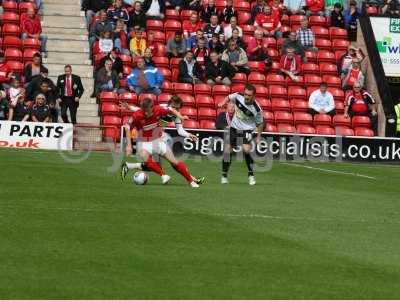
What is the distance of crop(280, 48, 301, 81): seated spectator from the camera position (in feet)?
118

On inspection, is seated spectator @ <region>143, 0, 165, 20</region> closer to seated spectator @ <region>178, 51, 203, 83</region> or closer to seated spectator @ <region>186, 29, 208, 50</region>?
seated spectator @ <region>186, 29, 208, 50</region>

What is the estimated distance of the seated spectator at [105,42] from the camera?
33.9m

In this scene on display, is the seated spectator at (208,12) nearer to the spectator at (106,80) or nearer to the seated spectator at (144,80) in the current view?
the seated spectator at (144,80)

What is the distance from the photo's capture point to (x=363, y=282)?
10.7 m

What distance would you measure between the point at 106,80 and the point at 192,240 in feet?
67.5

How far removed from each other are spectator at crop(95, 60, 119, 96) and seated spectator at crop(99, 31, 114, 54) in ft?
3.69

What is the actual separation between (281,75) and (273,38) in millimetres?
1555

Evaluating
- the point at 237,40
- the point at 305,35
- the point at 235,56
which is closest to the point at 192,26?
the point at 237,40

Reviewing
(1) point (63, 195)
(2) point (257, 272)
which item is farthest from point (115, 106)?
(2) point (257, 272)

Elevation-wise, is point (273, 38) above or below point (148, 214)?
above

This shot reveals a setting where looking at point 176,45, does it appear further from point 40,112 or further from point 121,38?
point 40,112

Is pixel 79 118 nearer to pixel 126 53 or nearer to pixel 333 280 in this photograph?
pixel 126 53

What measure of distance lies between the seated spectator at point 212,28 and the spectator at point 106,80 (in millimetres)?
3756

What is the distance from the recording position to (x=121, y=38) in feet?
114
